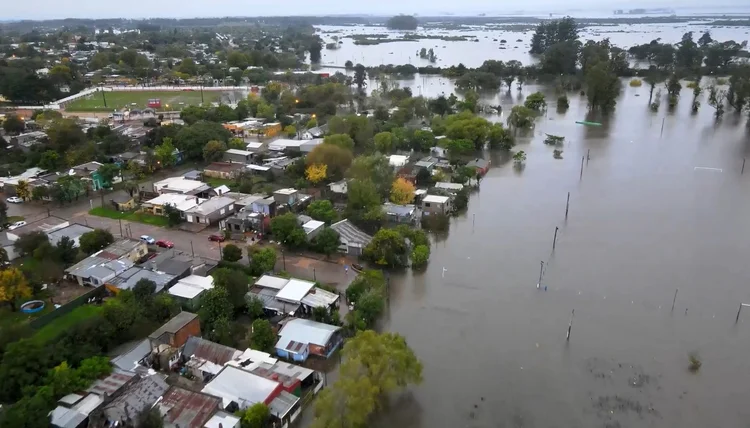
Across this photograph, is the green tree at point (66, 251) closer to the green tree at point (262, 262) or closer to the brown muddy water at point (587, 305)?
the green tree at point (262, 262)

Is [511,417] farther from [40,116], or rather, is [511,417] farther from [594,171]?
[40,116]

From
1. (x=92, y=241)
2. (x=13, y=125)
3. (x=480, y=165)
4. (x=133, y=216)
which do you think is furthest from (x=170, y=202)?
(x=13, y=125)

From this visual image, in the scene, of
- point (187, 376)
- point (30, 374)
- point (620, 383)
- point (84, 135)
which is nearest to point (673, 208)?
point (620, 383)

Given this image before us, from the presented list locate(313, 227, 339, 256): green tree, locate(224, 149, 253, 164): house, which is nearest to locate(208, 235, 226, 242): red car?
locate(313, 227, 339, 256): green tree

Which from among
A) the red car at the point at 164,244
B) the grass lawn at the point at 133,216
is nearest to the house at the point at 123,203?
the grass lawn at the point at 133,216

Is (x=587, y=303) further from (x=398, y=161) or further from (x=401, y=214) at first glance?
(x=398, y=161)

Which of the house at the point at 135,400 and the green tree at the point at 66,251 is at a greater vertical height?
the green tree at the point at 66,251

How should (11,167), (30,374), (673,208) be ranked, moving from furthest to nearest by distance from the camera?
(11,167), (673,208), (30,374)
